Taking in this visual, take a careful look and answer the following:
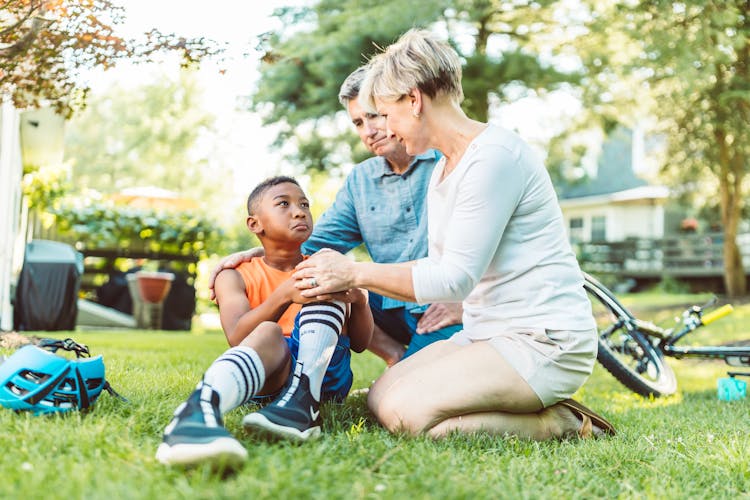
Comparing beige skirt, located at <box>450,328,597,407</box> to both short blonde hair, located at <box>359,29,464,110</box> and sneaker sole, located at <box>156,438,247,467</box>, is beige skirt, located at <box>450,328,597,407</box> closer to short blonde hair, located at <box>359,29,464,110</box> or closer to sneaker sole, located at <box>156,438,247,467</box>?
short blonde hair, located at <box>359,29,464,110</box>

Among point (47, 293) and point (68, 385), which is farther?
point (47, 293)

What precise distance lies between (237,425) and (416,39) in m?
1.38

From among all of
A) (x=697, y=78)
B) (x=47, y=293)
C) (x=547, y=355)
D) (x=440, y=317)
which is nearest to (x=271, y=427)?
(x=547, y=355)

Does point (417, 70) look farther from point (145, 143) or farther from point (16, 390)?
point (145, 143)

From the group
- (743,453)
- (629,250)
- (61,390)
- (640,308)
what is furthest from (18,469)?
(629,250)

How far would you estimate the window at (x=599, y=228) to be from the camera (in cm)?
2508

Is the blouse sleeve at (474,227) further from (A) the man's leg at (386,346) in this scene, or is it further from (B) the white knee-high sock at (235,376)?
(A) the man's leg at (386,346)

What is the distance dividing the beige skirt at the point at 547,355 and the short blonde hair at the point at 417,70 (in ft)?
2.77

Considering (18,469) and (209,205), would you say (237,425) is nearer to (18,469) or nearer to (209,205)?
(18,469)

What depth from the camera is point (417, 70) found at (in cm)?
254

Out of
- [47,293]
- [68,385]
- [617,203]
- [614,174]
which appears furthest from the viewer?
[614,174]

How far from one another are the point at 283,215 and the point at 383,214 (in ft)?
2.52

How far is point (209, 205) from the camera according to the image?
1166 inches

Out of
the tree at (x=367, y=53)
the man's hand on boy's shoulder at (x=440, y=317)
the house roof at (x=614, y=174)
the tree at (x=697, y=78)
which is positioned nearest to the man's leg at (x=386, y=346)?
the man's hand on boy's shoulder at (x=440, y=317)
